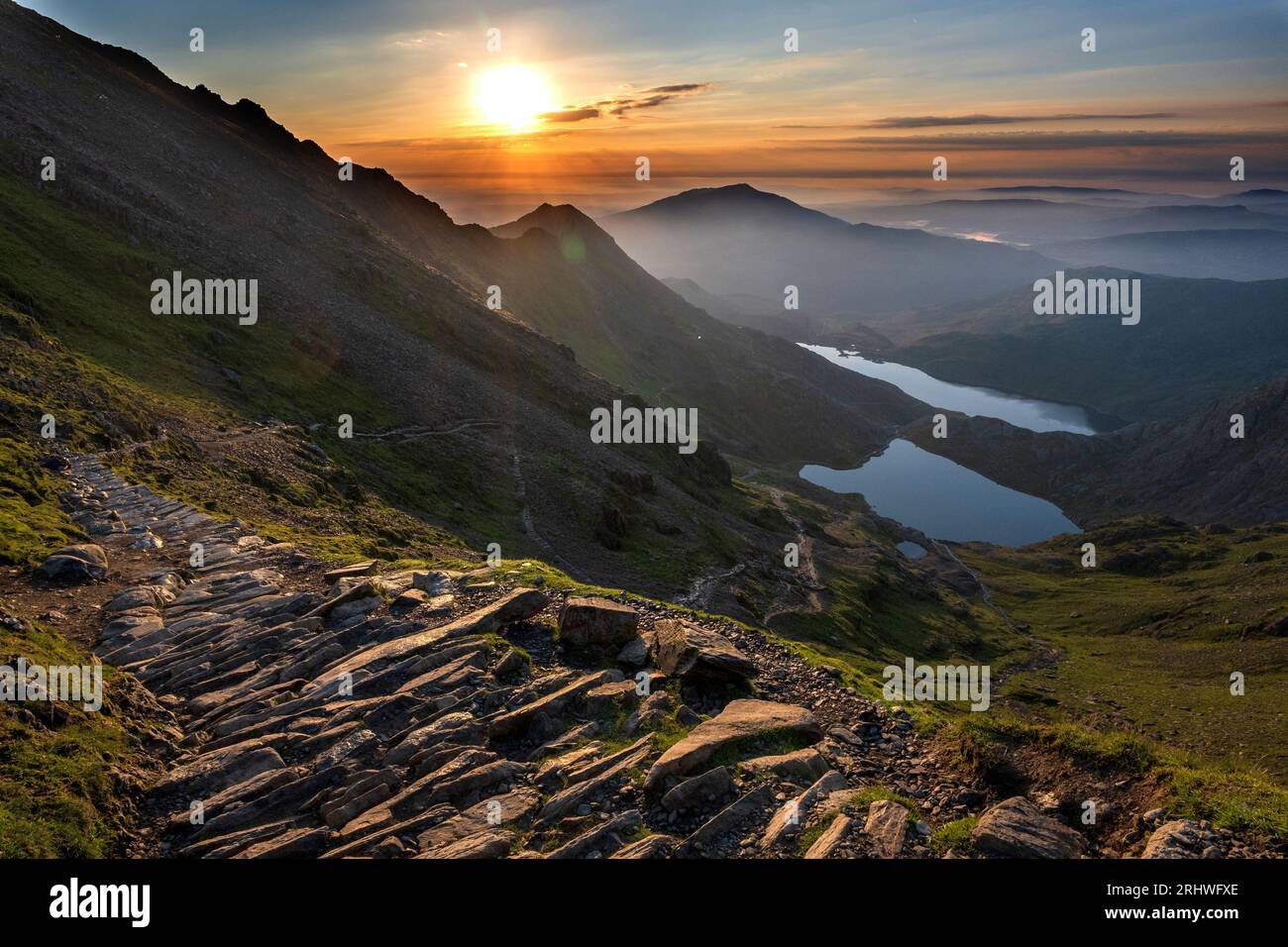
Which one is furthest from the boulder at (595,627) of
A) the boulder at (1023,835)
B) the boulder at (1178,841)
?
the boulder at (1178,841)

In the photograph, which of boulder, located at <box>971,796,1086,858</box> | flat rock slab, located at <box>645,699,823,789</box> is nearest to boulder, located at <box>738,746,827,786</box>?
flat rock slab, located at <box>645,699,823,789</box>

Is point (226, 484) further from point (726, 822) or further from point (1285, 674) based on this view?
point (1285, 674)

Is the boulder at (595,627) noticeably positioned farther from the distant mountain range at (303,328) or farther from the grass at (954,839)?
the distant mountain range at (303,328)

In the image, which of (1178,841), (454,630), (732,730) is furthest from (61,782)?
(1178,841)

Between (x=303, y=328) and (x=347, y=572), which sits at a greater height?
(x=303, y=328)

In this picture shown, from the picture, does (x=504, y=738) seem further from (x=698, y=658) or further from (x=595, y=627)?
(x=698, y=658)

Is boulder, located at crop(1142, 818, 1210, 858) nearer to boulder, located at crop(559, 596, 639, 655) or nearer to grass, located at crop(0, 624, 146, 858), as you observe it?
boulder, located at crop(559, 596, 639, 655)
